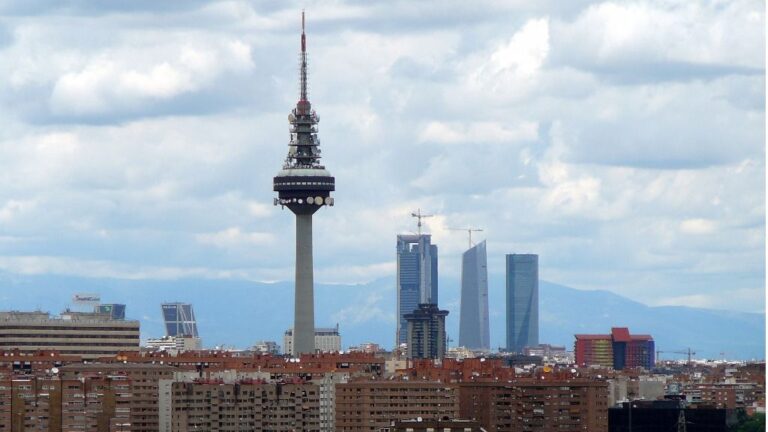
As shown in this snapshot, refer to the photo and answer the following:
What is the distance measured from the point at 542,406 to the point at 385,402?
9878 mm

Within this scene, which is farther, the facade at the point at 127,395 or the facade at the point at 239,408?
the facade at the point at 239,408

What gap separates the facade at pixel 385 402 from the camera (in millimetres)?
159000

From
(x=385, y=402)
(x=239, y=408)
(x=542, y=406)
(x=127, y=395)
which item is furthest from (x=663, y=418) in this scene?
(x=127, y=395)

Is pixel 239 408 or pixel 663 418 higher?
pixel 239 408

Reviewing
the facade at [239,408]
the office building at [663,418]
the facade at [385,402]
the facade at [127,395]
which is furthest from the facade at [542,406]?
the facade at [127,395]

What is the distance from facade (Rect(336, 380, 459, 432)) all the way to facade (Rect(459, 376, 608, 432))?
2.26 m

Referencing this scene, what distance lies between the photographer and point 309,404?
168000 millimetres

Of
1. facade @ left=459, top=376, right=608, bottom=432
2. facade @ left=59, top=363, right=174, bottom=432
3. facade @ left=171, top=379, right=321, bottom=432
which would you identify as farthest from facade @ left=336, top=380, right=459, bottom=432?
facade @ left=59, top=363, right=174, bottom=432

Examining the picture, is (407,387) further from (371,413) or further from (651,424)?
(651,424)

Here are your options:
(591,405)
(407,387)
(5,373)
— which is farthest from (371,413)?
(5,373)

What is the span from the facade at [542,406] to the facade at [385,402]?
2259mm

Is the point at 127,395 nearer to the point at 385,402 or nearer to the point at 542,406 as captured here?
the point at 385,402

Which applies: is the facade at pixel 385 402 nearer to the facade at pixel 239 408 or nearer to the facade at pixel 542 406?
the facade at pixel 542 406

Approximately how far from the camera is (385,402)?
160 meters
